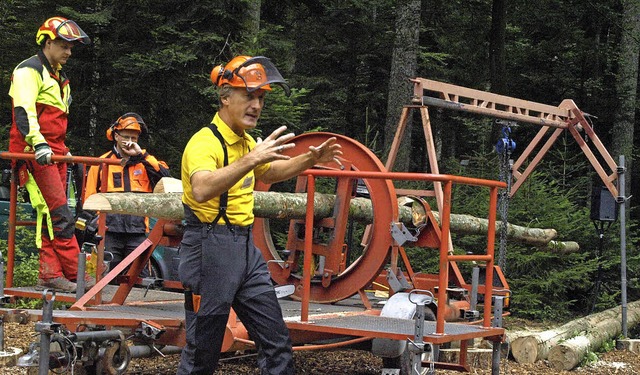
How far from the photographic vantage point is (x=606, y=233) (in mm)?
14984

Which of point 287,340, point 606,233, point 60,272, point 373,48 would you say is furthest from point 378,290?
point 373,48

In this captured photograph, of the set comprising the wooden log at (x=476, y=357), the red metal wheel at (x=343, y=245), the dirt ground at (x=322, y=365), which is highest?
the red metal wheel at (x=343, y=245)

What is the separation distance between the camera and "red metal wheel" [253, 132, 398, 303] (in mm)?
7680

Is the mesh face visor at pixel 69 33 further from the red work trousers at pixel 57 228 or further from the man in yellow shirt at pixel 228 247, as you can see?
the man in yellow shirt at pixel 228 247

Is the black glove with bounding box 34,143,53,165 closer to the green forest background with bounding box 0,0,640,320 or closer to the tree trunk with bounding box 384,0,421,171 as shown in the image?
the green forest background with bounding box 0,0,640,320

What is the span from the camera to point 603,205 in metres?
13.4

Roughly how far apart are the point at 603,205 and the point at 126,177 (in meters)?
7.59

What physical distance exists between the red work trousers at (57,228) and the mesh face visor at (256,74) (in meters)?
2.70

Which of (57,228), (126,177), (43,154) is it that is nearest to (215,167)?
(43,154)

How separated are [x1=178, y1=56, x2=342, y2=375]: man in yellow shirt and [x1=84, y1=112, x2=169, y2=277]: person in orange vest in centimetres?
343

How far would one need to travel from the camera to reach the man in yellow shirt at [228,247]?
16.8 ft

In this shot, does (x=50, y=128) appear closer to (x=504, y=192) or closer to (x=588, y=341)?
(x=504, y=192)

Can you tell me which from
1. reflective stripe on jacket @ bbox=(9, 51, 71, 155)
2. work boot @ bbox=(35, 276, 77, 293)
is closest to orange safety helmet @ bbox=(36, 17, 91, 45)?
reflective stripe on jacket @ bbox=(9, 51, 71, 155)

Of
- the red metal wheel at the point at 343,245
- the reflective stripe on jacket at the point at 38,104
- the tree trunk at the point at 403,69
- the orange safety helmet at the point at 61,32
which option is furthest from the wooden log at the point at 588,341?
the orange safety helmet at the point at 61,32
